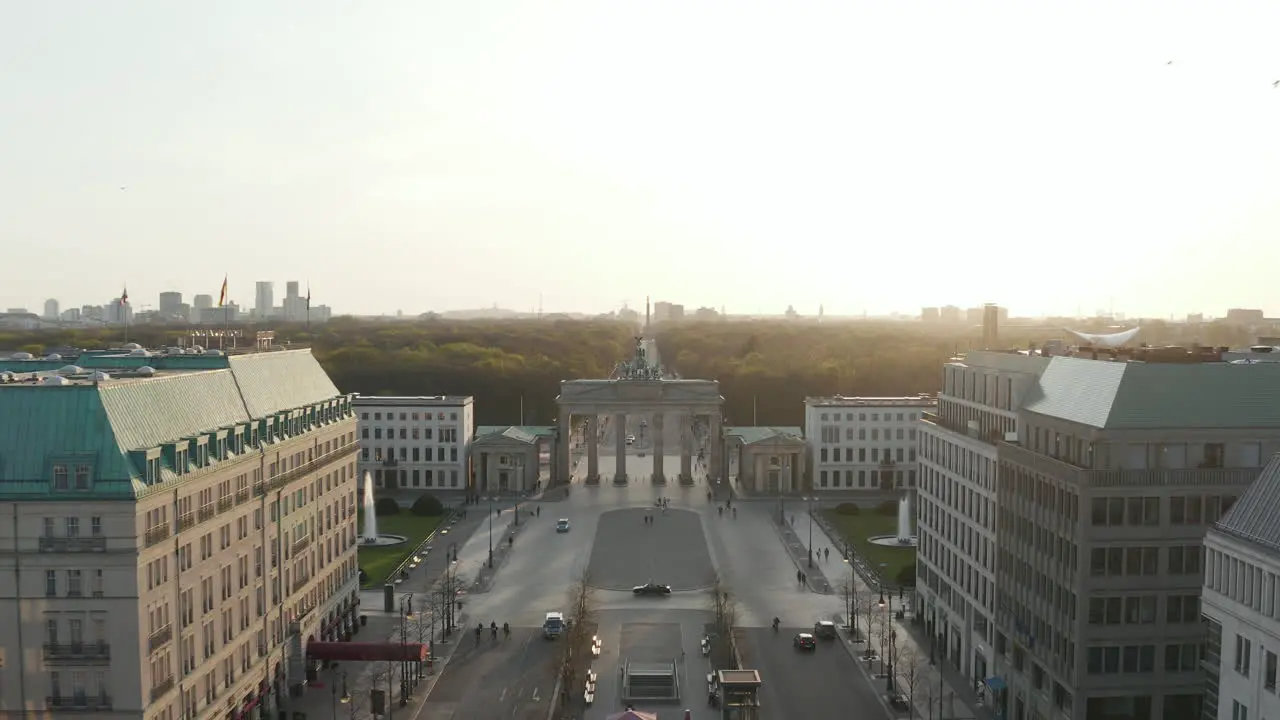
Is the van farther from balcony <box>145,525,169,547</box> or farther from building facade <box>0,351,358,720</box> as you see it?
balcony <box>145,525,169,547</box>

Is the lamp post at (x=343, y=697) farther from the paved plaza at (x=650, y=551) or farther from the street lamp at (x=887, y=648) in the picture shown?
the street lamp at (x=887, y=648)

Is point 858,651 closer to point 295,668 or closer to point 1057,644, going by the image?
point 1057,644

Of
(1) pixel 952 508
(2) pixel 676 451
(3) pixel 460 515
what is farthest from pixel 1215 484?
(2) pixel 676 451

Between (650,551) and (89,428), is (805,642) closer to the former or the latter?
(650,551)

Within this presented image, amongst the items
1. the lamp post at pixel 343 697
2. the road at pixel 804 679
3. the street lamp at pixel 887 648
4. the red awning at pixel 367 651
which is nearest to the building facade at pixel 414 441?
the street lamp at pixel 887 648

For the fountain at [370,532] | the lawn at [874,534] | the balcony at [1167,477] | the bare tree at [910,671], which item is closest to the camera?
the balcony at [1167,477]

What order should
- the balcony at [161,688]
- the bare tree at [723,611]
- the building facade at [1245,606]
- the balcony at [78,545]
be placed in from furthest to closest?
the bare tree at [723,611], the balcony at [161,688], the balcony at [78,545], the building facade at [1245,606]

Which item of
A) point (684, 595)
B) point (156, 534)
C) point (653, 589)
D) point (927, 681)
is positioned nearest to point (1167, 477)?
point (927, 681)
